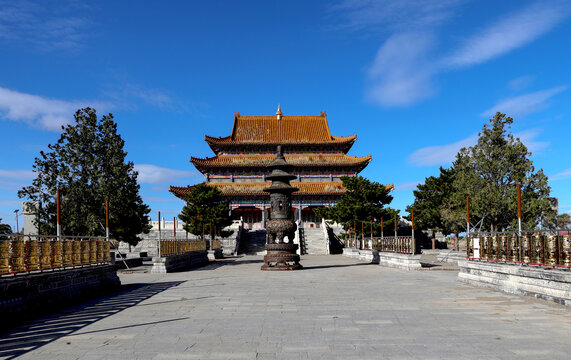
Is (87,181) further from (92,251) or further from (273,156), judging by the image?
(273,156)

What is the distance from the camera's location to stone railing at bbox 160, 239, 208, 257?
2067cm

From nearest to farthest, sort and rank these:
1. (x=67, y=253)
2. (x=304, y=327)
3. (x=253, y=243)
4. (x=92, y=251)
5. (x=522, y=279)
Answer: (x=304, y=327) → (x=522, y=279) → (x=67, y=253) → (x=92, y=251) → (x=253, y=243)

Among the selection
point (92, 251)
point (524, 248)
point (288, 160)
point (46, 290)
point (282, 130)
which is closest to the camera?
point (46, 290)

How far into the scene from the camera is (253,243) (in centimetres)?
3981

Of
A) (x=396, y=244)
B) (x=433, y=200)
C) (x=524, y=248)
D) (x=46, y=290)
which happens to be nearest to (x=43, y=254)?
(x=46, y=290)

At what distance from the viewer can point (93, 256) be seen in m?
13.2

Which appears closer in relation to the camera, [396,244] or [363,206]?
[396,244]

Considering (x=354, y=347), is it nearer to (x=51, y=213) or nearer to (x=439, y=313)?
(x=439, y=313)

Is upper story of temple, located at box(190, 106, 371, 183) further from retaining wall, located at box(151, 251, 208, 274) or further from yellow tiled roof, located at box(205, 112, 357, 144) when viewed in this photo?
retaining wall, located at box(151, 251, 208, 274)

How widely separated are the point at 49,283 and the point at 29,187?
12845mm

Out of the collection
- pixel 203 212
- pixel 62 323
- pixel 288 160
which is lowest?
→ pixel 62 323

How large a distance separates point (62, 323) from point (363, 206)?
2614 cm

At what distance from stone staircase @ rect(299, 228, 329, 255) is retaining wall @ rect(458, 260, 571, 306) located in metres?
23.3

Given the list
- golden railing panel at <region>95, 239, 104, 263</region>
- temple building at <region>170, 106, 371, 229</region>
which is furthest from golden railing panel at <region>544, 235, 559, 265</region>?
temple building at <region>170, 106, 371, 229</region>
